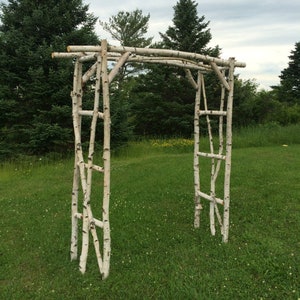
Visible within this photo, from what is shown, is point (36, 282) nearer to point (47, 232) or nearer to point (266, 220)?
point (47, 232)

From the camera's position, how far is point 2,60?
412 inches

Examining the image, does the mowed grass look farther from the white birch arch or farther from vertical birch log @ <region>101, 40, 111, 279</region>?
vertical birch log @ <region>101, 40, 111, 279</region>

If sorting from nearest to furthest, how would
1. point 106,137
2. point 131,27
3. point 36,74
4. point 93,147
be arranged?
1. point 106,137
2. point 93,147
3. point 36,74
4. point 131,27

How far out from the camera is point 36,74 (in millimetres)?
10180

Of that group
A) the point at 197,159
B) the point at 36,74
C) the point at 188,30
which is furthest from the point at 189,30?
the point at 197,159

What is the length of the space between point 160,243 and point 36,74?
25.8 feet

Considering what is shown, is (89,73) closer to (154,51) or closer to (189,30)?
(154,51)

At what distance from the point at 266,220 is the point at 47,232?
3.53m

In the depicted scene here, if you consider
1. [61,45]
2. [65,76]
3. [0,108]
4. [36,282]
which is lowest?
[36,282]

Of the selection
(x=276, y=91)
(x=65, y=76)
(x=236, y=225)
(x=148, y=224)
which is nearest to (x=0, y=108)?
(x=65, y=76)

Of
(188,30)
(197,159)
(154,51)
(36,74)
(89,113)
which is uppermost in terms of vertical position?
(188,30)

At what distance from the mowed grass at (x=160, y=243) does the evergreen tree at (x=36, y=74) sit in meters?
2.96

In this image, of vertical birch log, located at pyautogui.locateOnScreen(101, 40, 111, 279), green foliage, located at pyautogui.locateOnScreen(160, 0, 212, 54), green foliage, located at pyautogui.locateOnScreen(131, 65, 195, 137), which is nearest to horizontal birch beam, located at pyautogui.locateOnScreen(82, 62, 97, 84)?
vertical birch log, located at pyautogui.locateOnScreen(101, 40, 111, 279)

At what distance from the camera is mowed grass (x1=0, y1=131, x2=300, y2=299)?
3438 millimetres
